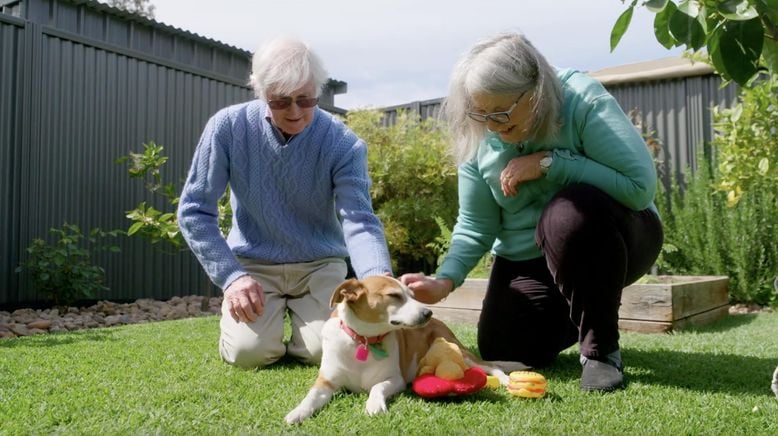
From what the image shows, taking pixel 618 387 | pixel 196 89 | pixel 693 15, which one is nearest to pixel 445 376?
pixel 618 387

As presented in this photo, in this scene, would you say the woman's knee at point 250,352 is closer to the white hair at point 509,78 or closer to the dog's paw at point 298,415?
the dog's paw at point 298,415

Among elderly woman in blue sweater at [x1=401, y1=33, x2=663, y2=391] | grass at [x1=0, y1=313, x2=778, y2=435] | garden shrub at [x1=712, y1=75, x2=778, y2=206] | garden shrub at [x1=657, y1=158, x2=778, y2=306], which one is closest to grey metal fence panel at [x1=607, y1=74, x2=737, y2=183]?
garden shrub at [x1=657, y1=158, x2=778, y2=306]

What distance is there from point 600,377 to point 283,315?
1.60 m

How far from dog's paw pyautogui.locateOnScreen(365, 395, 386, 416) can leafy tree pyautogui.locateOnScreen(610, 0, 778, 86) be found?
1317mm

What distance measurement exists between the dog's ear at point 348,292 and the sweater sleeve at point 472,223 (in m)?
0.64

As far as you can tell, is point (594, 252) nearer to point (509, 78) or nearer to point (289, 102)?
point (509, 78)

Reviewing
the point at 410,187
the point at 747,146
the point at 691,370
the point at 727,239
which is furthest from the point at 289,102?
the point at 410,187

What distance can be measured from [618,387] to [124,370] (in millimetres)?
2045

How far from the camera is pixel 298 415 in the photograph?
208cm

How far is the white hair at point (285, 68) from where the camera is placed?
9.33ft

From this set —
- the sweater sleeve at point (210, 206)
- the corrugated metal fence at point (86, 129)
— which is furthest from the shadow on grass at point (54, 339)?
the corrugated metal fence at point (86, 129)

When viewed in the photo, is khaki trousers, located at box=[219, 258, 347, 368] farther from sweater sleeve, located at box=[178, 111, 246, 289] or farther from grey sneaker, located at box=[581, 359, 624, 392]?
grey sneaker, located at box=[581, 359, 624, 392]

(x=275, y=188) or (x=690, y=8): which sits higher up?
(x=690, y=8)

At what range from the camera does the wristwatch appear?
2572mm
